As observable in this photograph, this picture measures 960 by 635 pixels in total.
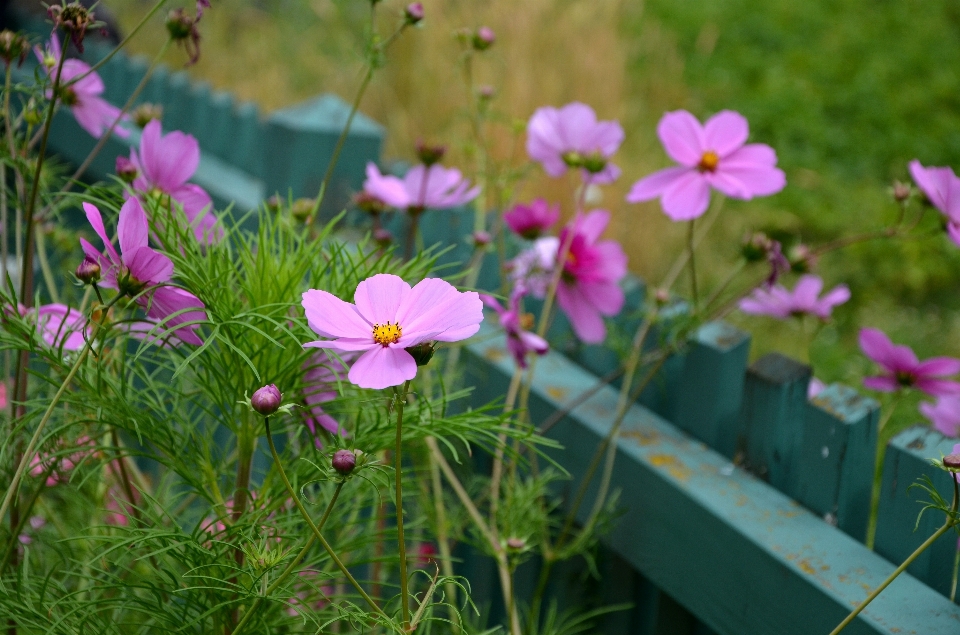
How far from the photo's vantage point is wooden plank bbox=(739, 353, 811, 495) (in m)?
1.02

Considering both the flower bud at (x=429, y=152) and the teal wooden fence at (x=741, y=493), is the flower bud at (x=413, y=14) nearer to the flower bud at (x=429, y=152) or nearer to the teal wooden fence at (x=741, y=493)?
the flower bud at (x=429, y=152)

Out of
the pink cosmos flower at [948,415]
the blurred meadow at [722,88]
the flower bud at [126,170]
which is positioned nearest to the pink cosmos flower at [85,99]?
the flower bud at [126,170]

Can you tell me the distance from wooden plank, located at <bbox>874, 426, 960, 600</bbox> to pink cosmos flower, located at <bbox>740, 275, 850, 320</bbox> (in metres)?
0.27

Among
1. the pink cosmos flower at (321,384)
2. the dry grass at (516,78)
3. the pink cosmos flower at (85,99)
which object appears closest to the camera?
the pink cosmos flower at (321,384)

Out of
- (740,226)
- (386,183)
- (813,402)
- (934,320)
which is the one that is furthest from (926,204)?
(740,226)

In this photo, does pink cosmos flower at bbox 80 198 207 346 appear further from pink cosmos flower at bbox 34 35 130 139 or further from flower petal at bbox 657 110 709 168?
flower petal at bbox 657 110 709 168

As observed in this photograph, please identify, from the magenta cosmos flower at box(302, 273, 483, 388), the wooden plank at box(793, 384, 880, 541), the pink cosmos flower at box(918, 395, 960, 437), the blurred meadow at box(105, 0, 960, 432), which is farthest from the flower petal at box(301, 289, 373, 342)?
the blurred meadow at box(105, 0, 960, 432)

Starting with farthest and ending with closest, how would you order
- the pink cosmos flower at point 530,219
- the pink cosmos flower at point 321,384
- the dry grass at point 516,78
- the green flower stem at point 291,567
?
the dry grass at point 516,78 → the pink cosmos flower at point 530,219 → the pink cosmos flower at point 321,384 → the green flower stem at point 291,567

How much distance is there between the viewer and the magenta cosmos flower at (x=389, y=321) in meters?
0.55

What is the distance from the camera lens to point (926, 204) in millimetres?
985

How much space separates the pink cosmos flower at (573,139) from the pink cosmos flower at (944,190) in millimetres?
316

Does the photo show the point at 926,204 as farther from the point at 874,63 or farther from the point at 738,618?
the point at 874,63

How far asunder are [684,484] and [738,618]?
0.50ft

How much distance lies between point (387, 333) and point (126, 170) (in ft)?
1.17
